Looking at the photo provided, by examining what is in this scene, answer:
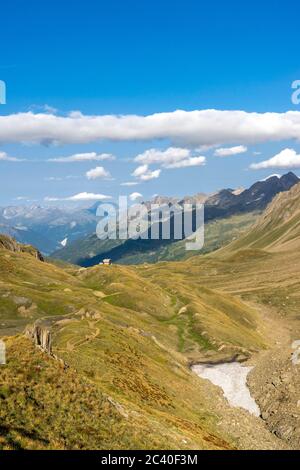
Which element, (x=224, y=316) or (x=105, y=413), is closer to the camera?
(x=105, y=413)

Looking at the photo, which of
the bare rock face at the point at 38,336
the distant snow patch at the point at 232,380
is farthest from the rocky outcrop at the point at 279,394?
the bare rock face at the point at 38,336

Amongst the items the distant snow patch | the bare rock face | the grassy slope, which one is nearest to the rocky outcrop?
the distant snow patch

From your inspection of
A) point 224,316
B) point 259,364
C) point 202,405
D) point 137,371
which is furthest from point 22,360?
point 224,316

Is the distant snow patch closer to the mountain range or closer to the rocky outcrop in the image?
the rocky outcrop

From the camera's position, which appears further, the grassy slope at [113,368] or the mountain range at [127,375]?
the mountain range at [127,375]

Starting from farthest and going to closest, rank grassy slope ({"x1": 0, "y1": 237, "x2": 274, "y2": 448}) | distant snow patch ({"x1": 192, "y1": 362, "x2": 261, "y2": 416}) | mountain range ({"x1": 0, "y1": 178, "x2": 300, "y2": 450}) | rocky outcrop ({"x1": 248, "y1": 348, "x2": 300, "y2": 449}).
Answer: distant snow patch ({"x1": 192, "y1": 362, "x2": 261, "y2": 416}) < rocky outcrop ({"x1": 248, "y1": 348, "x2": 300, "y2": 449}) < mountain range ({"x1": 0, "y1": 178, "x2": 300, "y2": 450}) < grassy slope ({"x1": 0, "y1": 237, "x2": 274, "y2": 448})

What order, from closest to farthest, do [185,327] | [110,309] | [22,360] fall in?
1. [22,360]
2. [110,309]
3. [185,327]

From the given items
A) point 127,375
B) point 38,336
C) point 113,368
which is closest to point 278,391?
point 127,375

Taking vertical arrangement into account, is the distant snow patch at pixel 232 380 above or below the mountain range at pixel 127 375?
below

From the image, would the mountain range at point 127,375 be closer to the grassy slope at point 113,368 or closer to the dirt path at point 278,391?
the grassy slope at point 113,368

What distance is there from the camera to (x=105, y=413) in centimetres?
5278

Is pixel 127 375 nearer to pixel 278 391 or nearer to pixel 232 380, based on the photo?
pixel 278 391
